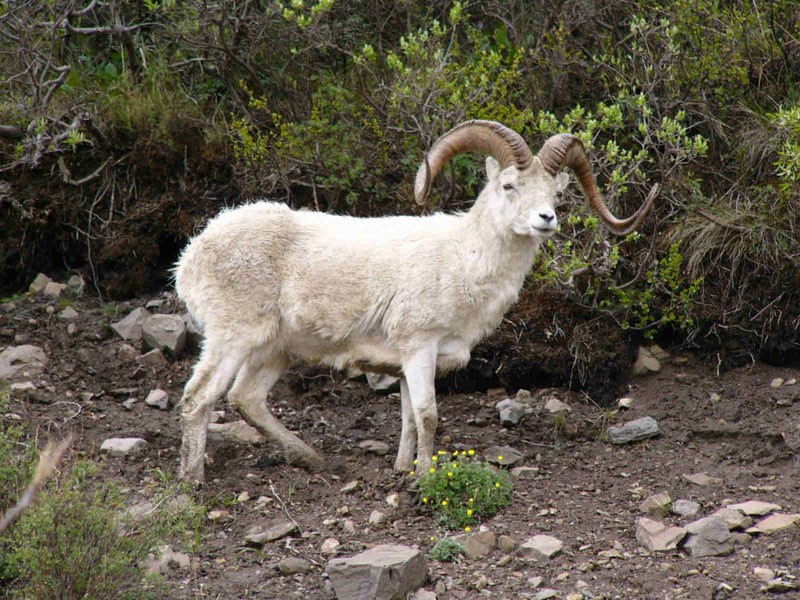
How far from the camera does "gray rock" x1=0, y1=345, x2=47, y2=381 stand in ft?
32.6

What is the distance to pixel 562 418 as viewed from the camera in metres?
9.19

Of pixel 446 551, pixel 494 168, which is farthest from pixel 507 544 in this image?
pixel 494 168

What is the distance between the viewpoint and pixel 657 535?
689cm

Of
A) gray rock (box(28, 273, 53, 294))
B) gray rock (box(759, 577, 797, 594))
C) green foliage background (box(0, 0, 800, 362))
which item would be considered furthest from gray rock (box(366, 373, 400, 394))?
gray rock (box(759, 577, 797, 594))

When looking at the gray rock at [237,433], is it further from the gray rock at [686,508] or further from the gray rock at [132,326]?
the gray rock at [686,508]

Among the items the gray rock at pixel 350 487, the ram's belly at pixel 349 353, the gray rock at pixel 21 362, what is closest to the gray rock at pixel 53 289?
the gray rock at pixel 21 362

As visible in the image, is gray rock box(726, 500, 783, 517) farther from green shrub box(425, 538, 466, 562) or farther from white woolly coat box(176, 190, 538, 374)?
white woolly coat box(176, 190, 538, 374)

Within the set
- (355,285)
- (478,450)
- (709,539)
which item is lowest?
(478,450)

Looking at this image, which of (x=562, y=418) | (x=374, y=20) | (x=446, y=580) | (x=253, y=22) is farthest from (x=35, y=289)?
(x=446, y=580)

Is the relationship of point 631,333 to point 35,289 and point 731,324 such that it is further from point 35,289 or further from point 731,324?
point 35,289

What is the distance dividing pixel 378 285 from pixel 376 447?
1600 mm

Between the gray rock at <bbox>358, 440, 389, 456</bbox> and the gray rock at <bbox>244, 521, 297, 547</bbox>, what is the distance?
5.57ft

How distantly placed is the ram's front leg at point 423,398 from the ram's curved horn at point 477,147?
4.29 ft

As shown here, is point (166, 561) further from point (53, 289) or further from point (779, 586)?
point (53, 289)
